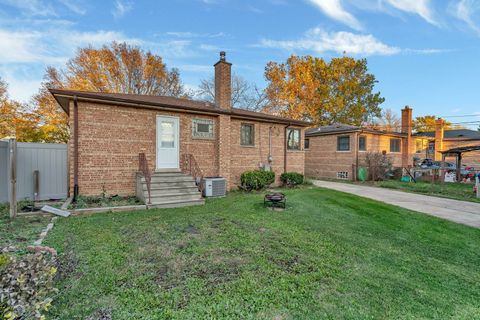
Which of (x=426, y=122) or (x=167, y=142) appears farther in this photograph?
(x=426, y=122)

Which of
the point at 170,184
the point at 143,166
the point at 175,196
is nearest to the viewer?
the point at 175,196

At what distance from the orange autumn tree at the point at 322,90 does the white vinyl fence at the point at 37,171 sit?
1971 centimetres

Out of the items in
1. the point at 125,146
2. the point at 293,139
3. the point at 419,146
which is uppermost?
the point at 419,146

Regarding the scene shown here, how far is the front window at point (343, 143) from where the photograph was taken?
17.3 metres

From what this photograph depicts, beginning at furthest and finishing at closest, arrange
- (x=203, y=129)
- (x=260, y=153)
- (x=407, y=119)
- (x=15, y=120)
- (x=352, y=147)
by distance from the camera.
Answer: (x=407, y=119), (x=352, y=147), (x=15, y=120), (x=260, y=153), (x=203, y=129)

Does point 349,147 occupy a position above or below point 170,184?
above

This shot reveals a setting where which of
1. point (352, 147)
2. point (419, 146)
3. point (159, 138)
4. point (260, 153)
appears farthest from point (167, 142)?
point (419, 146)

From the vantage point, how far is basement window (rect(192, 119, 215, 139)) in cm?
952

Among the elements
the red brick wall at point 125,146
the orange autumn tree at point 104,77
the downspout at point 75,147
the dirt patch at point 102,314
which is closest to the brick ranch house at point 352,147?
the red brick wall at point 125,146

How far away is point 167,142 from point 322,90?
22.0 meters

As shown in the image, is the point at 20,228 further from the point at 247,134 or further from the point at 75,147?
the point at 247,134

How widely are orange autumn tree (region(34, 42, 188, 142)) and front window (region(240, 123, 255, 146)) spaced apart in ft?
44.8

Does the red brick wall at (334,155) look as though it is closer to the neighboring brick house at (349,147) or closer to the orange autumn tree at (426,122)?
the neighboring brick house at (349,147)

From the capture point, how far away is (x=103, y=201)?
732cm
